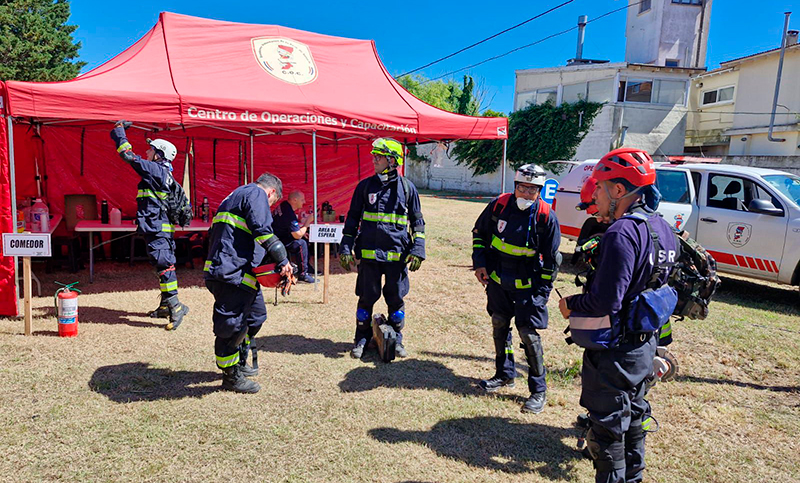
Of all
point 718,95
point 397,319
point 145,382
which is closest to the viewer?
point 145,382

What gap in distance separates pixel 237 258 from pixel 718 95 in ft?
103

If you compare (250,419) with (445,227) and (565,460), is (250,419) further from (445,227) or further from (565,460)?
(445,227)

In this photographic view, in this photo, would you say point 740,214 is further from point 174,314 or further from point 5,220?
point 5,220

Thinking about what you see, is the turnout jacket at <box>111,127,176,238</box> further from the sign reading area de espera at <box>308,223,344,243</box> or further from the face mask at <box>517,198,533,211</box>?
the face mask at <box>517,198,533,211</box>

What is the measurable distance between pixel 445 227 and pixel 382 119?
7474 millimetres

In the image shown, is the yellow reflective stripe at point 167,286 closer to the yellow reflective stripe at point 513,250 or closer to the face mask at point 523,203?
the yellow reflective stripe at point 513,250

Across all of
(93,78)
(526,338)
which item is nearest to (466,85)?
(93,78)

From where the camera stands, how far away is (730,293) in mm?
8156

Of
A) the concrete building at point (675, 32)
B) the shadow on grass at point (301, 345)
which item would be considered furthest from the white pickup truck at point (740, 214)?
the concrete building at point (675, 32)

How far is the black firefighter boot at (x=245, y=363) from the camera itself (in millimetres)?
4301

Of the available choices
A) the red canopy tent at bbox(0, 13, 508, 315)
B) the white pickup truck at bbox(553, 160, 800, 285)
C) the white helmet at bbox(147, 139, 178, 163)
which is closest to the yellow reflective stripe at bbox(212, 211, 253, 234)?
the white helmet at bbox(147, 139, 178, 163)

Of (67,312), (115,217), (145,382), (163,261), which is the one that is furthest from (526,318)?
(115,217)

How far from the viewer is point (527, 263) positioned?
158 inches

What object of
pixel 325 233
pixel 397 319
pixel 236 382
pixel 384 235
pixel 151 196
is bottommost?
pixel 236 382
